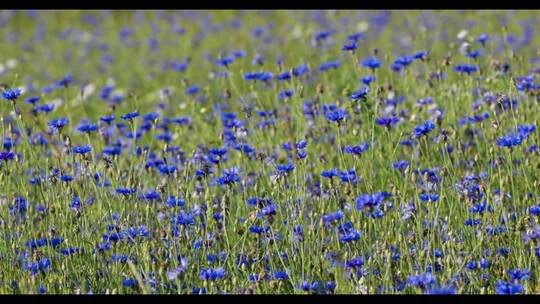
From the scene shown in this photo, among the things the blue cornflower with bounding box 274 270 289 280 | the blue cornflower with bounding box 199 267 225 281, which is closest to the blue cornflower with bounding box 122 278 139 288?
the blue cornflower with bounding box 199 267 225 281

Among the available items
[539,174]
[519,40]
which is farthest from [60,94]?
[539,174]

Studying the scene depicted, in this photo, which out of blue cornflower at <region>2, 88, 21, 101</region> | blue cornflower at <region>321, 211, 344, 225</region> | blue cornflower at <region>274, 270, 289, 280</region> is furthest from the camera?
blue cornflower at <region>2, 88, 21, 101</region>

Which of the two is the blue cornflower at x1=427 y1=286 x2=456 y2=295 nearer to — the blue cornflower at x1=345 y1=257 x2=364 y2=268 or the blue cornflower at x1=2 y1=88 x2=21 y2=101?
the blue cornflower at x1=345 y1=257 x2=364 y2=268

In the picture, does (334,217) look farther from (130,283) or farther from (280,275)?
(130,283)

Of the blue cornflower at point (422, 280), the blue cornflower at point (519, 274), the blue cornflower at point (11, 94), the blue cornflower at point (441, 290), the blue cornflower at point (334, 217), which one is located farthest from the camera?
the blue cornflower at point (11, 94)

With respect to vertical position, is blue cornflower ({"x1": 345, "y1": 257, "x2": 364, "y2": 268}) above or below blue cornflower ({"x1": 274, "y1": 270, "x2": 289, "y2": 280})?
above

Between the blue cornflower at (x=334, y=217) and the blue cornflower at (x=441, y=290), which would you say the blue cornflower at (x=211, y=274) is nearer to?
the blue cornflower at (x=334, y=217)

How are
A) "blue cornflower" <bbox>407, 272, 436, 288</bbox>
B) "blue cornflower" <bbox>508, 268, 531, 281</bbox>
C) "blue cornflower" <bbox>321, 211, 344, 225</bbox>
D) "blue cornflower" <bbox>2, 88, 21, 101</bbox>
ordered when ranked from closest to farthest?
"blue cornflower" <bbox>407, 272, 436, 288</bbox> → "blue cornflower" <bbox>508, 268, 531, 281</bbox> → "blue cornflower" <bbox>321, 211, 344, 225</bbox> → "blue cornflower" <bbox>2, 88, 21, 101</bbox>

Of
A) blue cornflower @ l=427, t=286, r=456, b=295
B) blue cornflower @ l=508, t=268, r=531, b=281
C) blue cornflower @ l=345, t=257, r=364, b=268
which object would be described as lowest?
blue cornflower @ l=427, t=286, r=456, b=295

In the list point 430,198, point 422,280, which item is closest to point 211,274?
point 422,280

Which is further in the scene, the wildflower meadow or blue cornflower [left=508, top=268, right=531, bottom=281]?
the wildflower meadow

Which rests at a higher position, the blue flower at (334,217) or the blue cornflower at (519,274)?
the blue flower at (334,217)

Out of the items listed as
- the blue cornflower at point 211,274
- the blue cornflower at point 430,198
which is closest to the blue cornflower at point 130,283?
the blue cornflower at point 211,274
